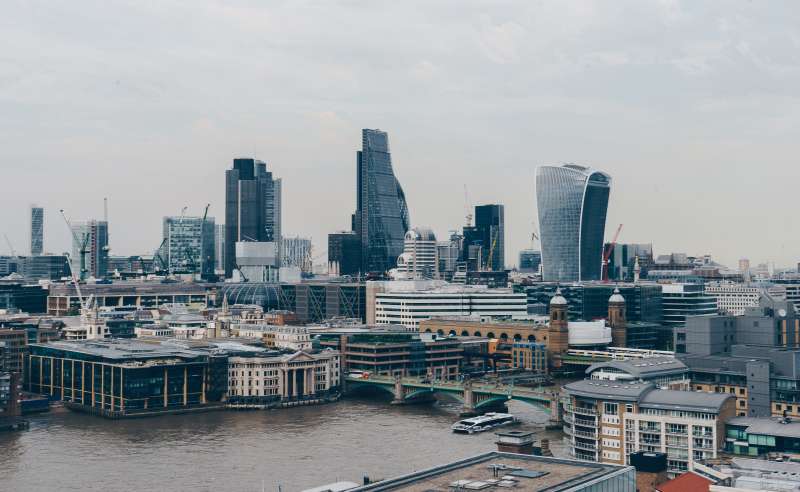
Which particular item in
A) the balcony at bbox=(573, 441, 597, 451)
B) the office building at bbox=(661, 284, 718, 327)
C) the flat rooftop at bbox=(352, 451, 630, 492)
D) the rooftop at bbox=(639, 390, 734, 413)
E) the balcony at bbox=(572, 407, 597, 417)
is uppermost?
the office building at bbox=(661, 284, 718, 327)

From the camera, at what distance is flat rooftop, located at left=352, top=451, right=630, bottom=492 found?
35906mm

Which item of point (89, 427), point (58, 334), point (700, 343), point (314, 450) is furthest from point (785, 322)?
point (58, 334)

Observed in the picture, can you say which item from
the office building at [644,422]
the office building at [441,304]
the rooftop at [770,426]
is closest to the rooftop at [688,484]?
the office building at [644,422]

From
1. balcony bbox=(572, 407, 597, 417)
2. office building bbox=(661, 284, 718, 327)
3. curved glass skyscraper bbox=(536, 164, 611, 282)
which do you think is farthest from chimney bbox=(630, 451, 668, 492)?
curved glass skyscraper bbox=(536, 164, 611, 282)

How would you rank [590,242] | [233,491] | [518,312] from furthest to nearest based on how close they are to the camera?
1. [590,242]
2. [518,312]
3. [233,491]

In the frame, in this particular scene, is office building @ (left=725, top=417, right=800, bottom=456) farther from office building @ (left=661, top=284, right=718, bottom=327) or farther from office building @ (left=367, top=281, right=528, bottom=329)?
office building @ (left=661, top=284, right=718, bottom=327)

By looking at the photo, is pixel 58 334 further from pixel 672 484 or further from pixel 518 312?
pixel 672 484

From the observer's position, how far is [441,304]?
145m

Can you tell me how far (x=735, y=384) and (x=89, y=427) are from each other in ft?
149

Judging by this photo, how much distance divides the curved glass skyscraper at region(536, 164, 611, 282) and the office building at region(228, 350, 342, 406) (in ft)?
286

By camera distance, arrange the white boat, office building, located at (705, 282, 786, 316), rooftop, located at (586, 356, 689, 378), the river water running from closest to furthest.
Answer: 1. the river water
2. rooftop, located at (586, 356, 689, 378)
3. the white boat
4. office building, located at (705, 282, 786, 316)

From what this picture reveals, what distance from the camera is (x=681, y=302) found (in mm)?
150750

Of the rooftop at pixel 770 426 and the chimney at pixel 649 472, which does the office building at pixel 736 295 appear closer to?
the rooftop at pixel 770 426

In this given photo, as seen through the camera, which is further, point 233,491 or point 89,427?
A: point 89,427
